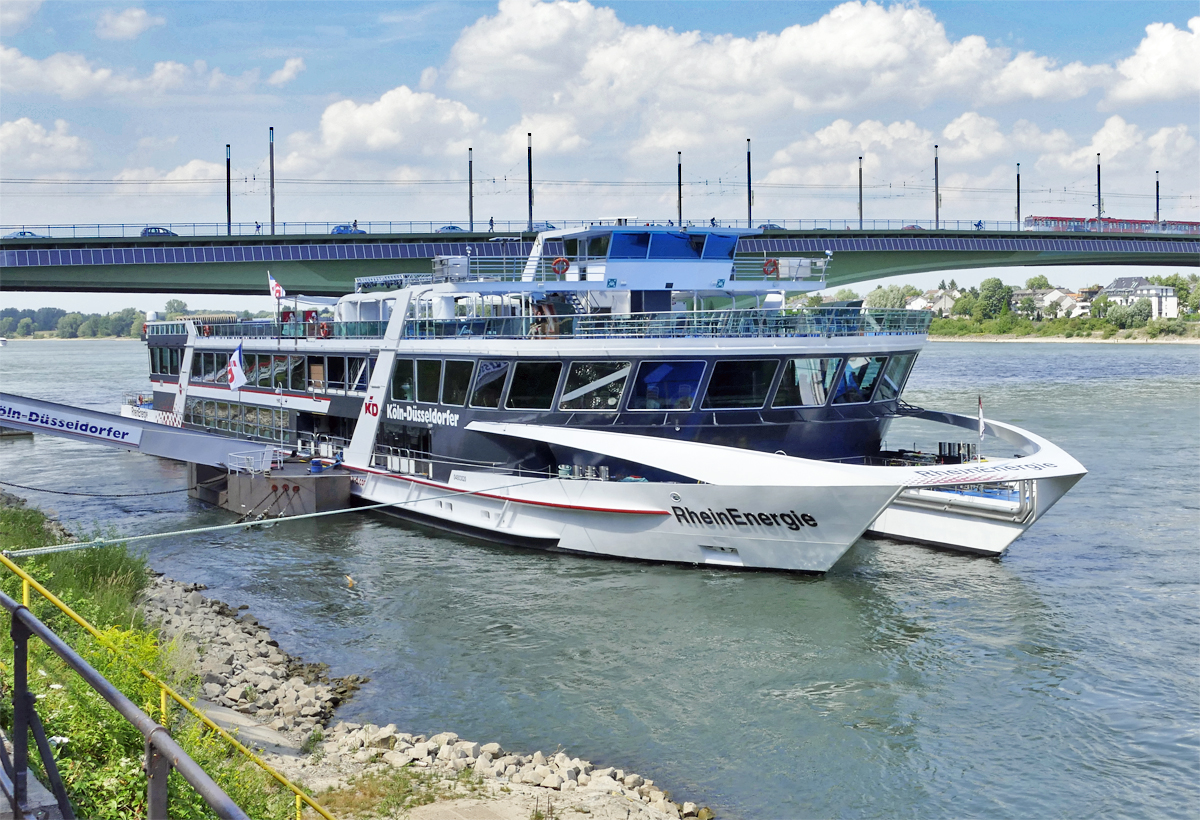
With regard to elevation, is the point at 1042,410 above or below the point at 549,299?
below

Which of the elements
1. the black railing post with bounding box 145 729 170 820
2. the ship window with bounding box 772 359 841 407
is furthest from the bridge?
the black railing post with bounding box 145 729 170 820

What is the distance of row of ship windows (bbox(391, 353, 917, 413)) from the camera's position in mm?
20312

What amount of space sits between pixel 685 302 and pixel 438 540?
25.1ft

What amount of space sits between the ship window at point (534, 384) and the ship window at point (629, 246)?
11.4 feet

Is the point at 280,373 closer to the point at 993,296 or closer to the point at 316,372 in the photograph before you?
the point at 316,372

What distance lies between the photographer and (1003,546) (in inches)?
807

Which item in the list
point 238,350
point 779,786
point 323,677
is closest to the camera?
point 779,786

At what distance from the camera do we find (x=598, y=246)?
23453 mm

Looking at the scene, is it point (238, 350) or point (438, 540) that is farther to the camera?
point (238, 350)

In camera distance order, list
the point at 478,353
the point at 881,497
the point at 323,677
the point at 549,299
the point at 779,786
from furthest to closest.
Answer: the point at 549,299 < the point at 478,353 < the point at 881,497 < the point at 323,677 < the point at 779,786

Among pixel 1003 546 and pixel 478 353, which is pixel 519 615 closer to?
pixel 478 353

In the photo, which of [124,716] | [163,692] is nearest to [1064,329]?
[163,692]

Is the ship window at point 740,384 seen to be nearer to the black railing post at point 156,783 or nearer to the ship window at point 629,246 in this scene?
the ship window at point 629,246

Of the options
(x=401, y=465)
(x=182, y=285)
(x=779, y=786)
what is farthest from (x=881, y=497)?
(x=182, y=285)
